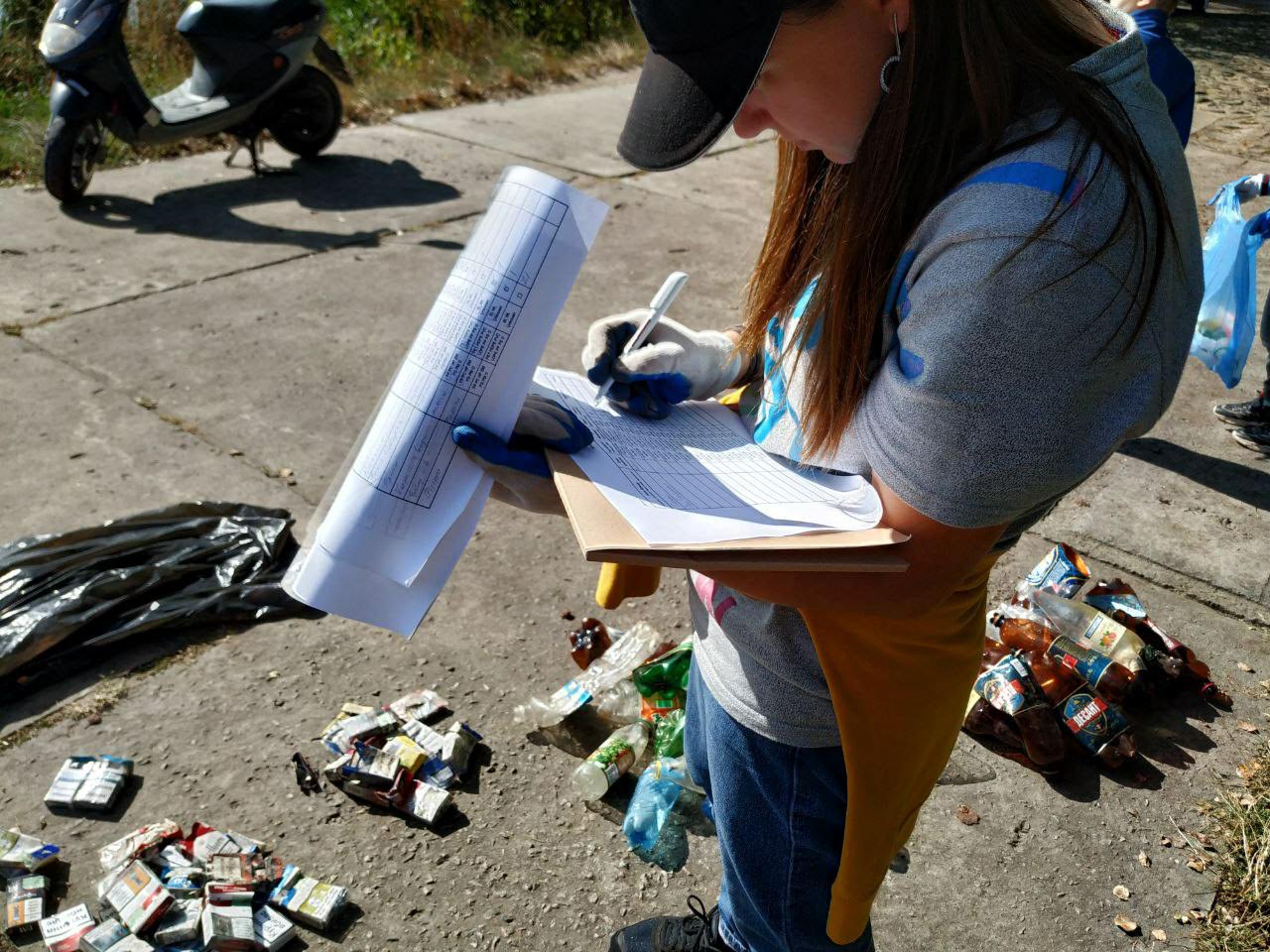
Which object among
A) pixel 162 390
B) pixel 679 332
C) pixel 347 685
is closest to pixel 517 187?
pixel 679 332

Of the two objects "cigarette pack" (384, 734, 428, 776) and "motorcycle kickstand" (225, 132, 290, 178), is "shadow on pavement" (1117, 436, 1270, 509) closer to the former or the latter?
"cigarette pack" (384, 734, 428, 776)

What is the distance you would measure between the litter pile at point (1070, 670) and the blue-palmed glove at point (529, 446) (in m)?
1.77

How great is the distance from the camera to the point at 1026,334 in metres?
1.06

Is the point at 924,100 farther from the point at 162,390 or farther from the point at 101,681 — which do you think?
the point at 162,390

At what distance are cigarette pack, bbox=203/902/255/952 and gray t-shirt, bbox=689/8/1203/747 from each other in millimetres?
1626

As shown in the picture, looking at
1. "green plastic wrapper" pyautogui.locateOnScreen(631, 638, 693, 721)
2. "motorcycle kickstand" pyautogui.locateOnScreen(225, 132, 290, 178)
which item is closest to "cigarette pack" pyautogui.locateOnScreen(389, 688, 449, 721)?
"green plastic wrapper" pyautogui.locateOnScreen(631, 638, 693, 721)

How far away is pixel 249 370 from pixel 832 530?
3.53m

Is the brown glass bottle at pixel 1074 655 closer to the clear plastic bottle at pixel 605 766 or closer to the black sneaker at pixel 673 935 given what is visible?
the clear plastic bottle at pixel 605 766

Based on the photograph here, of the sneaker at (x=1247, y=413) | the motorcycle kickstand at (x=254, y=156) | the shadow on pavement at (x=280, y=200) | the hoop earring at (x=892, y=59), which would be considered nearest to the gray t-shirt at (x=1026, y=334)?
the hoop earring at (x=892, y=59)

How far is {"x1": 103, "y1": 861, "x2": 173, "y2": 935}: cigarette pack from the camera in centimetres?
214

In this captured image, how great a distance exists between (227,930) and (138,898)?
0.20 meters

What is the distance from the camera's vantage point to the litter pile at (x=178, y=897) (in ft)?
6.97

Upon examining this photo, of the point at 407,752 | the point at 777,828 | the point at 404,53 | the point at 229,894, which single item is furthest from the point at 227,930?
the point at 404,53

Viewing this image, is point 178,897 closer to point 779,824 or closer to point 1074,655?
point 779,824
